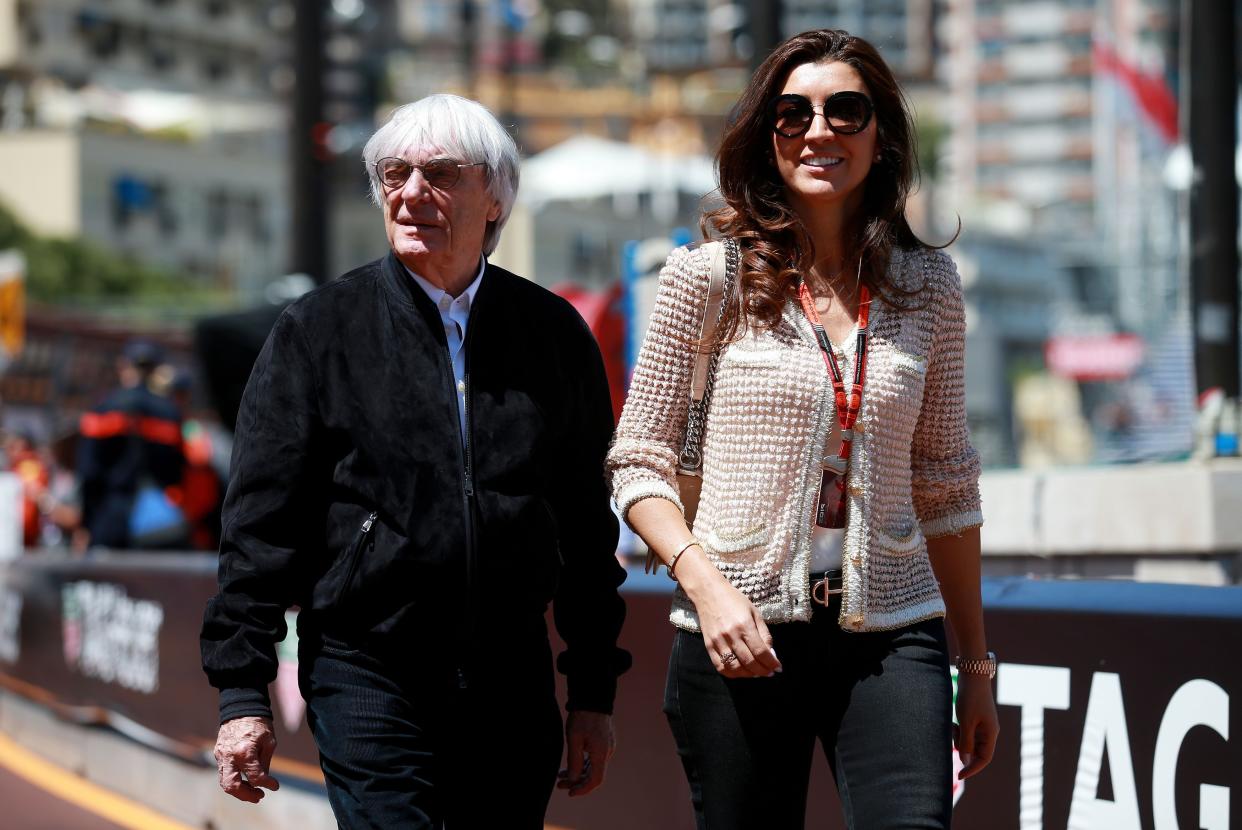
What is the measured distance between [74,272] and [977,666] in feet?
241

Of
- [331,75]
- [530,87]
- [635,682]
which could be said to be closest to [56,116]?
[530,87]

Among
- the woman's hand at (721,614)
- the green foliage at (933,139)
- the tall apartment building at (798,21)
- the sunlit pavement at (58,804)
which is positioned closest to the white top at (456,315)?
the woman's hand at (721,614)

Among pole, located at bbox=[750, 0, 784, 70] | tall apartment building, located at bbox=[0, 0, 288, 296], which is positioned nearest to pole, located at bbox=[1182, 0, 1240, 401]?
pole, located at bbox=[750, 0, 784, 70]

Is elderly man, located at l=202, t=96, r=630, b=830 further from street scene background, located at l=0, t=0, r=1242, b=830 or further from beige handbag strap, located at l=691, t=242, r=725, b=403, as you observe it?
street scene background, located at l=0, t=0, r=1242, b=830

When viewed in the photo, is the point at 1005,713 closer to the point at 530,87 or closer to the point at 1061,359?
the point at 1061,359

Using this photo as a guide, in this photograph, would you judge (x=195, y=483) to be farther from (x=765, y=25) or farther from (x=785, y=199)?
(x=785, y=199)

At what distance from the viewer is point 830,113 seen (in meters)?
3.34

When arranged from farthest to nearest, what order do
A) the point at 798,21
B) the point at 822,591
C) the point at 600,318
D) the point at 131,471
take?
the point at 798,21 → the point at 131,471 → the point at 600,318 → the point at 822,591

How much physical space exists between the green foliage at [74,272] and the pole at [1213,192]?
64905 mm

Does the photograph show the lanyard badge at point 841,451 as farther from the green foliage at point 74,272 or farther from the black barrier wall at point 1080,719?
the green foliage at point 74,272

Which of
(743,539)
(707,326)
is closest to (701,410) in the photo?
(707,326)

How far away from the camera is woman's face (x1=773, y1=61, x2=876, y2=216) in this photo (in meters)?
3.35

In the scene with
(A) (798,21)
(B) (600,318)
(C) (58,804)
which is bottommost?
(C) (58,804)

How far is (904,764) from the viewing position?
3.14 meters
